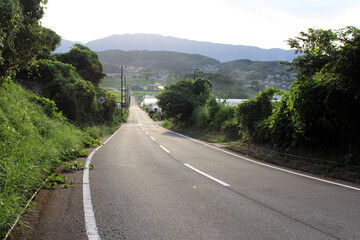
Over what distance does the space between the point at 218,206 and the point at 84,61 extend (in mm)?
31010

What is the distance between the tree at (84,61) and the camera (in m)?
31.6

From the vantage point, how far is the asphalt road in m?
3.97

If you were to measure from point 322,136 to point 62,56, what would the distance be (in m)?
29.0

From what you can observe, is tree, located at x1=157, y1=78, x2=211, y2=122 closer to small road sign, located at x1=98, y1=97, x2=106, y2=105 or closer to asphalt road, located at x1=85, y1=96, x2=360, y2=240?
small road sign, located at x1=98, y1=97, x2=106, y2=105

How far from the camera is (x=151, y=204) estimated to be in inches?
203

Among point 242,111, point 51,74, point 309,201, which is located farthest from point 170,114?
point 309,201

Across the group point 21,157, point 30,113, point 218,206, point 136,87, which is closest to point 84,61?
point 30,113

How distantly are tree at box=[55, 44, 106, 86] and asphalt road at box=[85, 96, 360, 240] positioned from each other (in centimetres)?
2664

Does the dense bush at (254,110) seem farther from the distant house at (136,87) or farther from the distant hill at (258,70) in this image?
the distant house at (136,87)

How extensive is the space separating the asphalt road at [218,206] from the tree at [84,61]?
87.4 feet

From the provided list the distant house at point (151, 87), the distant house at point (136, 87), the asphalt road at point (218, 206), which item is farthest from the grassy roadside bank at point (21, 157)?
the distant house at point (136, 87)

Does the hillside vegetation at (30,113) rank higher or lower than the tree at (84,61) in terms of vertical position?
lower

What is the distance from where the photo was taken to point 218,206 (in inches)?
201

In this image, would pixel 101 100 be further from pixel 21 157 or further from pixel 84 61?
pixel 21 157
